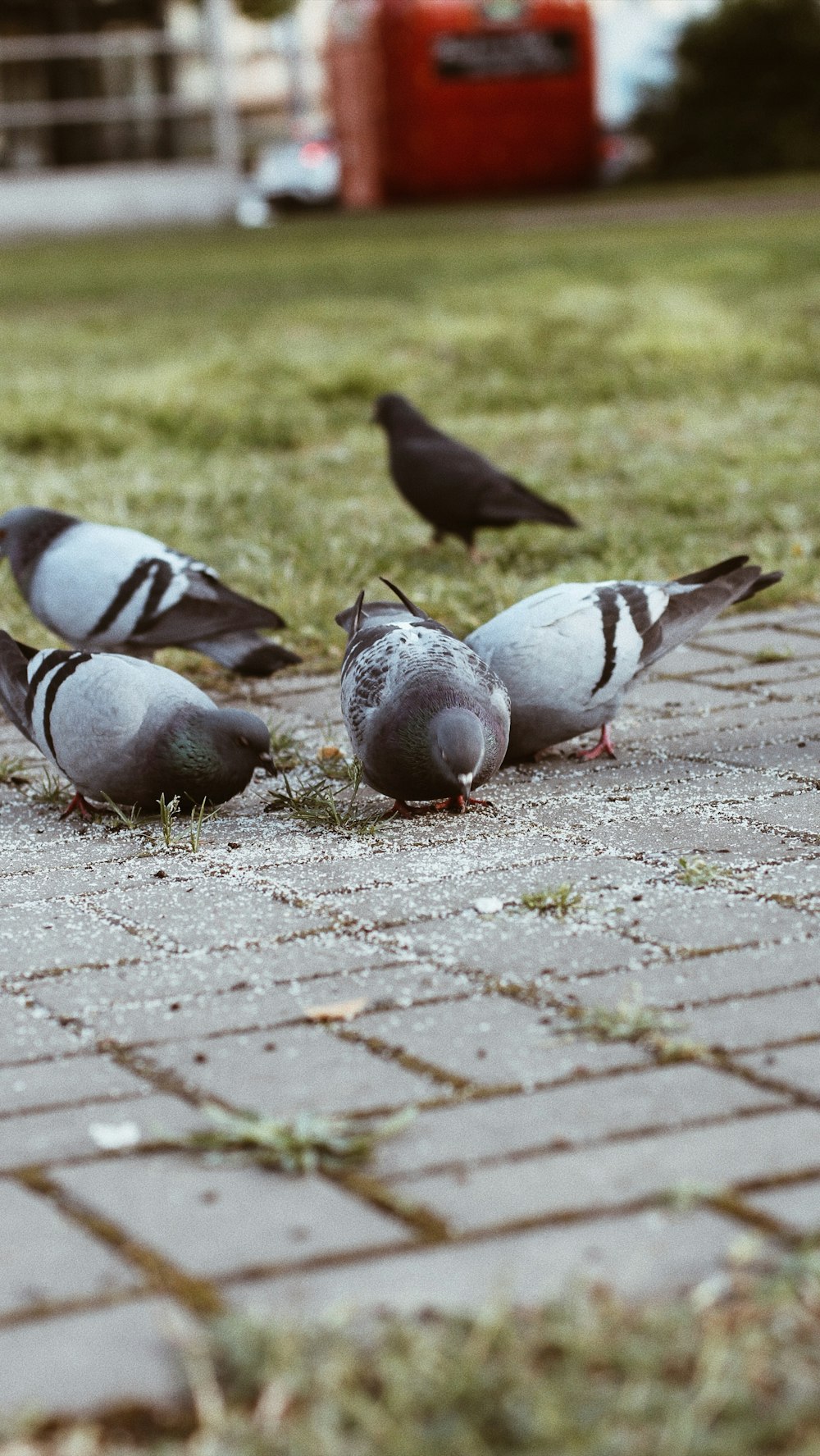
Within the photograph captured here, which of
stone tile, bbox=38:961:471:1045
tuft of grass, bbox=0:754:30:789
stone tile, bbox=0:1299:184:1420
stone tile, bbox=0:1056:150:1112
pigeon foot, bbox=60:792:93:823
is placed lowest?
tuft of grass, bbox=0:754:30:789

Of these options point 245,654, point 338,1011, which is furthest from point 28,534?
point 338,1011

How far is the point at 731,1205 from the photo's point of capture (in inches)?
83.5

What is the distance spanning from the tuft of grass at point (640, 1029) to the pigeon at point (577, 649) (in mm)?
1437

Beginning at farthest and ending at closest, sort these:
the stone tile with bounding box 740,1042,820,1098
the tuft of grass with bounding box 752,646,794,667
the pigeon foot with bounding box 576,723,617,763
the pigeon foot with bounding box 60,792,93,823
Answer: the tuft of grass with bounding box 752,646,794,667 → the pigeon foot with bounding box 576,723,617,763 → the pigeon foot with bounding box 60,792,93,823 → the stone tile with bounding box 740,1042,820,1098

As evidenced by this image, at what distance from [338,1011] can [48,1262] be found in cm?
76

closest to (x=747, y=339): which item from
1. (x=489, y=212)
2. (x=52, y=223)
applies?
(x=489, y=212)

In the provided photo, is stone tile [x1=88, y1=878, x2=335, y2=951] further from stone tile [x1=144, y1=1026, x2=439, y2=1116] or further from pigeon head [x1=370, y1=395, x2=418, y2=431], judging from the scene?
pigeon head [x1=370, y1=395, x2=418, y2=431]

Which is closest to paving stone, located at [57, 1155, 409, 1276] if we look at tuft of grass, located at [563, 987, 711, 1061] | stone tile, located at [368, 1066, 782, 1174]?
stone tile, located at [368, 1066, 782, 1174]

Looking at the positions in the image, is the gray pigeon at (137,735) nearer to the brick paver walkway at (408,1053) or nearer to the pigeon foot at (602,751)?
the brick paver walkway at (408,1053)

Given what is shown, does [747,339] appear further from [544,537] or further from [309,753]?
[309,753]

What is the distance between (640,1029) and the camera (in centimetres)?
263

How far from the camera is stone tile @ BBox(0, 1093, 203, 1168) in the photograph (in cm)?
234

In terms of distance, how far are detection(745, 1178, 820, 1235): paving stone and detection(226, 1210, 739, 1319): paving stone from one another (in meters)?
0.06

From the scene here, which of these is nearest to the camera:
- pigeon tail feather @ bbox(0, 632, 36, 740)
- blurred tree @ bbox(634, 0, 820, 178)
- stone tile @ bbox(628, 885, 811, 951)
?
stone tile @ bbox(628, 885, 811, 951)
